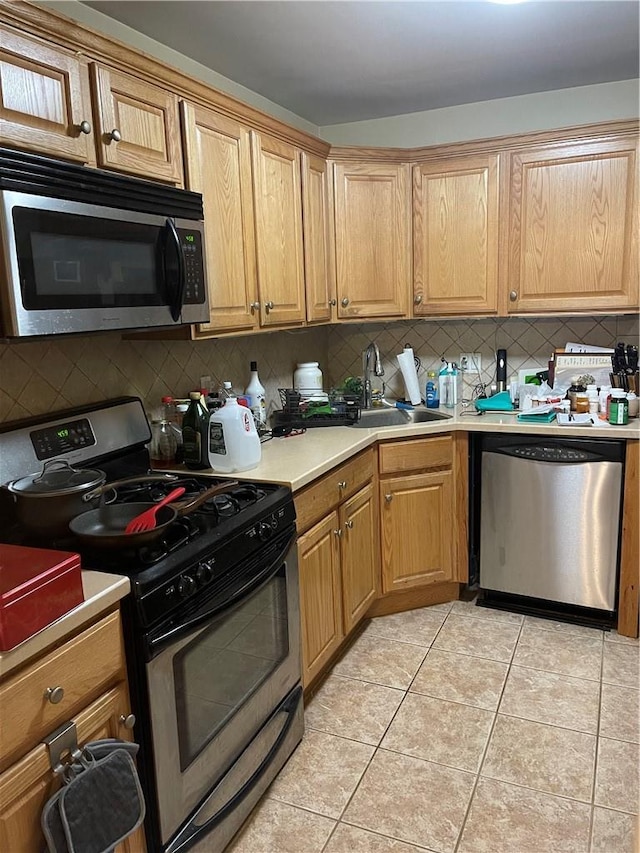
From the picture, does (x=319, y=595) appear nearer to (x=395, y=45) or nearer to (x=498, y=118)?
(x=395, y=45)

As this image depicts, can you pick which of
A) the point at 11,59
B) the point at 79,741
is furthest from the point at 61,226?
the point at 79,741

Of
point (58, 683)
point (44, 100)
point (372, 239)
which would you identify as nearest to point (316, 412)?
point (372, 239)

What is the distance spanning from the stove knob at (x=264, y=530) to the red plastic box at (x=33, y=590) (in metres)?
0.62

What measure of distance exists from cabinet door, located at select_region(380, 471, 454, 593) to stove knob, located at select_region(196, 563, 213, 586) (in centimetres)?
134

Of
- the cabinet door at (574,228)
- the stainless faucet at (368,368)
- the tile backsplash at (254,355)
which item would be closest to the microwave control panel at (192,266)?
the tile backsplash at (254,355)

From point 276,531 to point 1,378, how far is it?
2.92ft

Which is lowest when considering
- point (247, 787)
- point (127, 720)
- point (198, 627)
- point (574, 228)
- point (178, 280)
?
point (247, 787)

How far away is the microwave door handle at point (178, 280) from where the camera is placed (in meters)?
1.92

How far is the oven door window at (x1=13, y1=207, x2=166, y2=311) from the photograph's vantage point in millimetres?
1501

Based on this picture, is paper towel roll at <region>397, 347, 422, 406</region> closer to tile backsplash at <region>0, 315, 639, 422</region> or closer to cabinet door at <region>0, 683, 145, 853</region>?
tile backsplash at <region>0, 315, 639, 422</region>

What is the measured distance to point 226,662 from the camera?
1.74 metres

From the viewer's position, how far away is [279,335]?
3.23 metres

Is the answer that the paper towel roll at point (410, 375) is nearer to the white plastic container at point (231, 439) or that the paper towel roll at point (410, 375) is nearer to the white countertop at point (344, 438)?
the white countertop at point (344, 438)

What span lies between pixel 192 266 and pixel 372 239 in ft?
4.35
